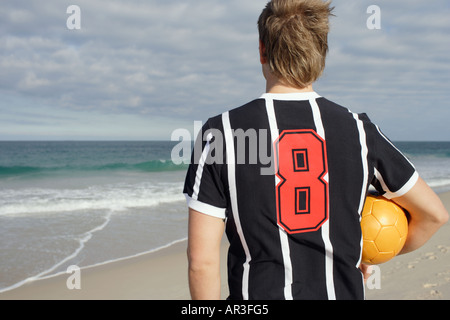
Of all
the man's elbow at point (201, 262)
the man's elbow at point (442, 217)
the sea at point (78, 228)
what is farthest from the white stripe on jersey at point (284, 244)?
the sea at point (78, 228)

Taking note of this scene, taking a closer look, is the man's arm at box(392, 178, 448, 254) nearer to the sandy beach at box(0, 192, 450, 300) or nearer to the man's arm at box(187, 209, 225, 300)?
the man's arm at box(187, 209, 225, 300)

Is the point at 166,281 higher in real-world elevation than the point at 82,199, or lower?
lower

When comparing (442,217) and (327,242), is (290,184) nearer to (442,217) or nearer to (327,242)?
(327,242)

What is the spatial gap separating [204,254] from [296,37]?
0.89m

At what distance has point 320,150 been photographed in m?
1.44

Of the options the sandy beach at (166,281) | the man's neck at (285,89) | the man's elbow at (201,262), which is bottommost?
the sandy beach at (166,281)

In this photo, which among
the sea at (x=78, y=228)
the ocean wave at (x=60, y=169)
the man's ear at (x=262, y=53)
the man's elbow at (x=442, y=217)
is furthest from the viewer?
the ocean wave at (x=60, y=169)

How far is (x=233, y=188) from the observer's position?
1419 millimetres

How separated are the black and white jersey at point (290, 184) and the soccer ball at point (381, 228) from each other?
239 mm

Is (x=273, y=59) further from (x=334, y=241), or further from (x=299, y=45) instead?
(x=334, y=241)

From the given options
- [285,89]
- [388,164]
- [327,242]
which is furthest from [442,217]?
[285,89]

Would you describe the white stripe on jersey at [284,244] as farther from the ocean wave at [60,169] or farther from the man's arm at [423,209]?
the ocean wave at [60,169]

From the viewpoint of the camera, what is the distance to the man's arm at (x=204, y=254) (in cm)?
148

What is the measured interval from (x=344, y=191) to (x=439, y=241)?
623 centimetres
